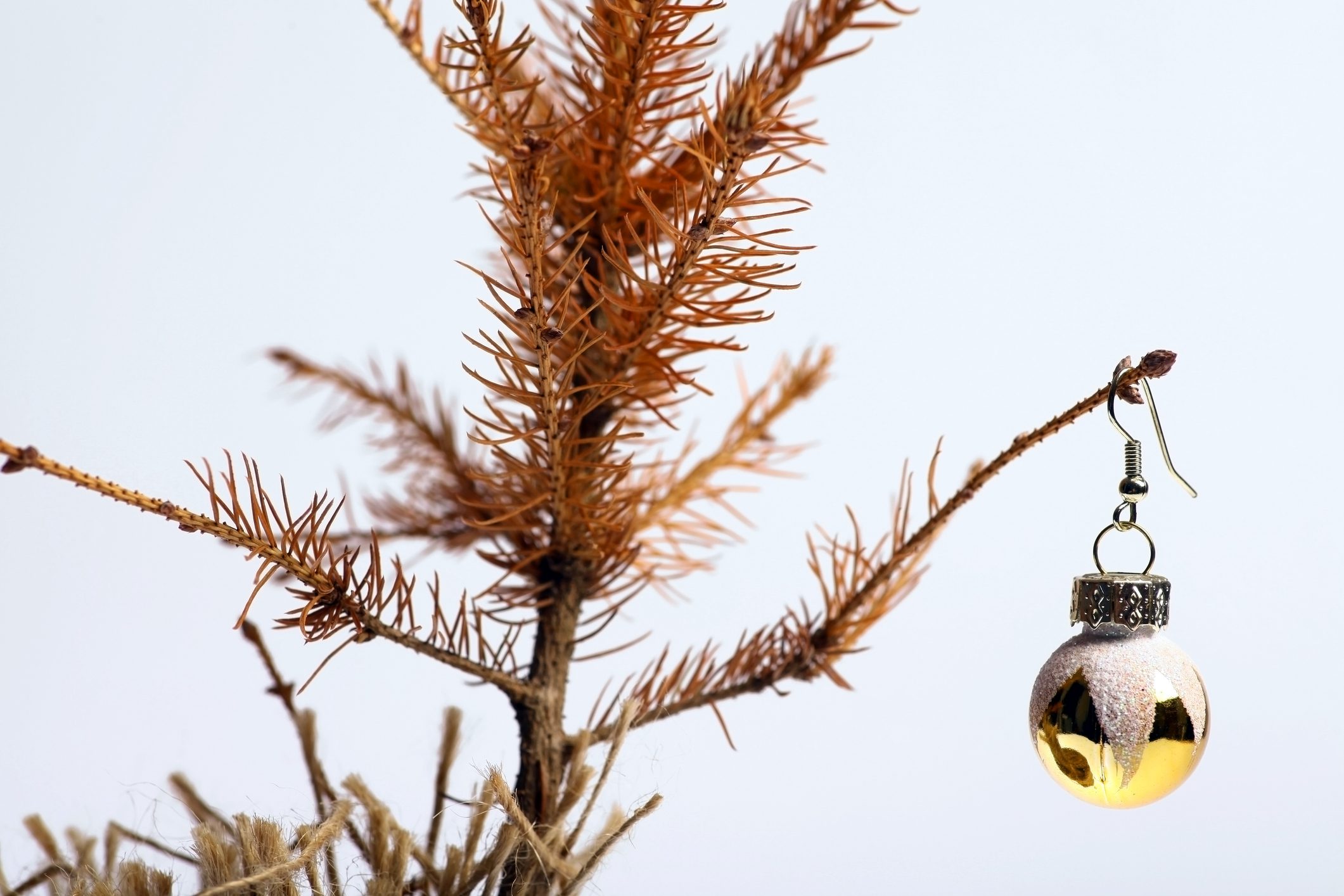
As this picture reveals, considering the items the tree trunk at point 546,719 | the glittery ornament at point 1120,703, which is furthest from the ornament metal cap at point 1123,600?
the tree trunk at point 546,719

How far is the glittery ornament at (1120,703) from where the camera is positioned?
1.38 feet

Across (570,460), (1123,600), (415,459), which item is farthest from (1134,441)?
(415,459)

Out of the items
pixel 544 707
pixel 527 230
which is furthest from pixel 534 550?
pixel 527 230

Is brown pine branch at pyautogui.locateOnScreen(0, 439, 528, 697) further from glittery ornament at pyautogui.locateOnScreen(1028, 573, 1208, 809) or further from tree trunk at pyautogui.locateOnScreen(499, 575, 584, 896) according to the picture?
glittery ornament at pyautogui.locateOnScreen(1028, 573, 1208, 809)

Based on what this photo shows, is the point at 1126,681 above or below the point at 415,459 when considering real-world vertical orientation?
below

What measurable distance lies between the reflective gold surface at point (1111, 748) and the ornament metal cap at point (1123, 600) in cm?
2

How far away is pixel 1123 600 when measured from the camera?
0.43 m

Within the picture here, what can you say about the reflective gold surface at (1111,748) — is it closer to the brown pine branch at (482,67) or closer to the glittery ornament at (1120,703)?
the glittery ornament at (1120,703)

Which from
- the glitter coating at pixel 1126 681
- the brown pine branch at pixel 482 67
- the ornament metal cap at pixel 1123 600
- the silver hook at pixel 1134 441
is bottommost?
the glitter coating at pixel 1126 681

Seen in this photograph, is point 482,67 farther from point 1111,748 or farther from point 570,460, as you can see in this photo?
point 1111,748

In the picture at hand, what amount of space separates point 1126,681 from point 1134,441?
86 millimetres

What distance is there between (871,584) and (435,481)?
223 mm

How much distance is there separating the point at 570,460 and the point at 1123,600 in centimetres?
19

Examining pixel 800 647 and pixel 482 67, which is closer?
pixel 482 67
